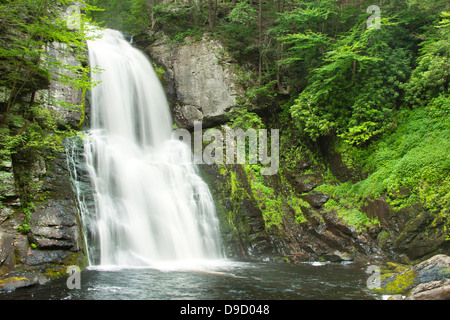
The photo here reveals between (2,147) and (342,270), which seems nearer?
(2,147)

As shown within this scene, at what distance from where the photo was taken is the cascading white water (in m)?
9.09

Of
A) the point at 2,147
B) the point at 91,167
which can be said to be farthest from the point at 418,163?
the point at 2,147

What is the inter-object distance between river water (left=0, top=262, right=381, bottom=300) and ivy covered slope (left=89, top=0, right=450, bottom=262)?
2277mm

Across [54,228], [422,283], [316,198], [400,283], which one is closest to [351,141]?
[316,198]

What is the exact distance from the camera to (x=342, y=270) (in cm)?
871

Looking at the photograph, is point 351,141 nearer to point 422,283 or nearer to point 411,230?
point 411,230

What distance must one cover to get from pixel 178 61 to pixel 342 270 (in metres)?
13.3

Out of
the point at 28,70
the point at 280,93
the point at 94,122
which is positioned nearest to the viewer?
the point at 28,70

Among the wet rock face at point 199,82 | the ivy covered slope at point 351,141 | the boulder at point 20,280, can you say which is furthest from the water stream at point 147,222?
the ivy covered slope at point 351,141

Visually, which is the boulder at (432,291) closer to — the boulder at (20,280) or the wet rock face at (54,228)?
the boulder at (20,280)

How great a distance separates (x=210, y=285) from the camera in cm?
666

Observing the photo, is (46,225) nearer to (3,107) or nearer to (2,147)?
(2,147)

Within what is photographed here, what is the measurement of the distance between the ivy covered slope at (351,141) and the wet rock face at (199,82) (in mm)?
1009

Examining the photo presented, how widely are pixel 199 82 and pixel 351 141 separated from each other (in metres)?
8.28
